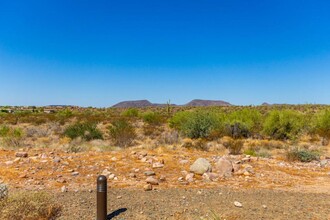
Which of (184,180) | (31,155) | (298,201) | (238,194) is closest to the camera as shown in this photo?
(298,201)

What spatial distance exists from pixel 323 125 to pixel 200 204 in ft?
61.5

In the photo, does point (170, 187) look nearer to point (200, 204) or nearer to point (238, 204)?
point (200, 204)

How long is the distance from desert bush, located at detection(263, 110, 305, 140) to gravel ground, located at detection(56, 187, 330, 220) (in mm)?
14614

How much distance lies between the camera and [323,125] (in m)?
21.8

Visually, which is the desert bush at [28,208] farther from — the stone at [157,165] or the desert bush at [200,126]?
the desert bush at [200,126]

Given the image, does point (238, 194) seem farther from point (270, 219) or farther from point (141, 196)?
point (141, 196)

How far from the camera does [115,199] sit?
6953 millimetres

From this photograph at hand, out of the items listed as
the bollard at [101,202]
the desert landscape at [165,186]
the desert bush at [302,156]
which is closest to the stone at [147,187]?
the desert landscape at [165,186]

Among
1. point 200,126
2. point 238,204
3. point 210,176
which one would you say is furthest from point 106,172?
point 200,126

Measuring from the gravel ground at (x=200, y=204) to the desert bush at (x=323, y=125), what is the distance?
15171mm

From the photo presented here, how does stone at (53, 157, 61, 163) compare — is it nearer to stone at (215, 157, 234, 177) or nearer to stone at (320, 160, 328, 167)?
stone at (215, 157, 234, 177)

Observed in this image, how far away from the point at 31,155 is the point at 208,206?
7601 millimetres

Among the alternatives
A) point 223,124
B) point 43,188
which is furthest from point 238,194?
point 223,124

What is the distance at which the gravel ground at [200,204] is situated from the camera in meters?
5.87
